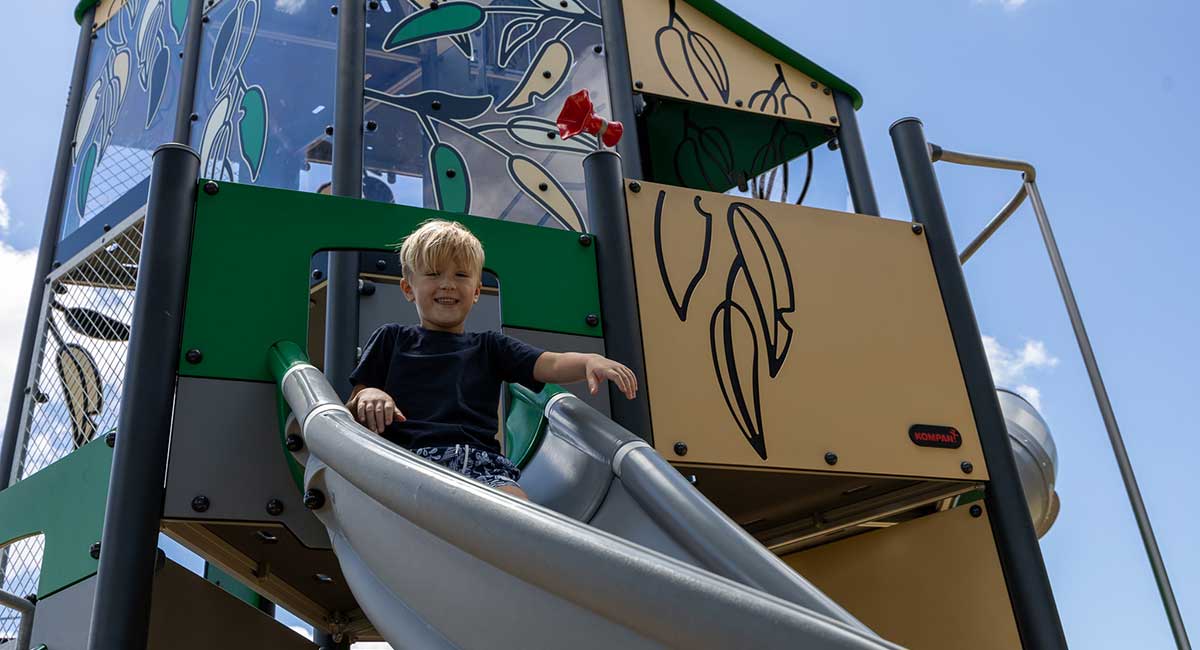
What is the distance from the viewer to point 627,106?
4.43 meters

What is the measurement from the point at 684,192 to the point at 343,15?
1567 millimetres

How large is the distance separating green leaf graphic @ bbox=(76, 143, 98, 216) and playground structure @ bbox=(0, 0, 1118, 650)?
0.02 meters

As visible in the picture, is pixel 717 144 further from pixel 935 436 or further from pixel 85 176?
pixel 85 176

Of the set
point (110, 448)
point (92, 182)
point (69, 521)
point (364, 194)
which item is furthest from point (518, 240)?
point (92, 182)

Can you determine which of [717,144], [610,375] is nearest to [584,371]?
[610,375]

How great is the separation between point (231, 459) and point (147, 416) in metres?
0.22

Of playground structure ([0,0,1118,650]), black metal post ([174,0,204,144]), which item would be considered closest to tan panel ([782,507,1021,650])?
playground structure ([0,0,1118,650])

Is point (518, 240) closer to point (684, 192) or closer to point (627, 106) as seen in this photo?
point (684, 192)

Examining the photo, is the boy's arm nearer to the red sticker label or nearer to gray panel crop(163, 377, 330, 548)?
gray panel crop(163, 377, 330, 548)

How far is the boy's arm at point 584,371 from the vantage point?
2225mm

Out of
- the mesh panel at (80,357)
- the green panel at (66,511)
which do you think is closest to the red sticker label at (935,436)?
the green panel at (66,511)

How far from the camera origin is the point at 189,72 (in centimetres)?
491

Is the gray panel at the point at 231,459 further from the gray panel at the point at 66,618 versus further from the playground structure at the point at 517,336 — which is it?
the gray panel at the point at 66,618

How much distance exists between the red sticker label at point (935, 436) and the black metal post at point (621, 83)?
150 cm
